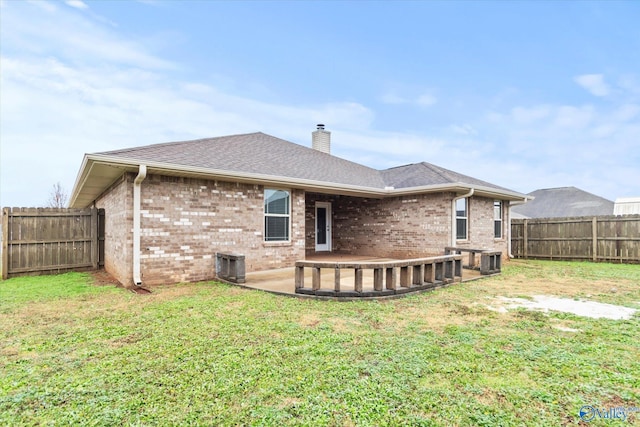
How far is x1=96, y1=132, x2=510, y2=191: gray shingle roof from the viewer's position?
7.60 meters

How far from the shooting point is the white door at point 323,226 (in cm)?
1352

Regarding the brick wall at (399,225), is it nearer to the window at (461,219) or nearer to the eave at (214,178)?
the window at (461,219)

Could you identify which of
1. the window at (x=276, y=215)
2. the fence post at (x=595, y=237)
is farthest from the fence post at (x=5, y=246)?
the fence post at (x=595, y=237)

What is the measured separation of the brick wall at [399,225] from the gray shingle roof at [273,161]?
2.74 feet

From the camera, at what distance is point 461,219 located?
11.3m

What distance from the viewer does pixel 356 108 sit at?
17.5 meters

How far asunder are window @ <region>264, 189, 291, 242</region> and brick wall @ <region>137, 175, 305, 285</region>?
0.65 feet

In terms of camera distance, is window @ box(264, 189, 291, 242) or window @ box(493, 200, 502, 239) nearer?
window @ box(264, 189, 291, 242)

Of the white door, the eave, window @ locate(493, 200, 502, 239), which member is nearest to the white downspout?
the eave

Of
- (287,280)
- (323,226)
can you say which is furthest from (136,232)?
(323,226)

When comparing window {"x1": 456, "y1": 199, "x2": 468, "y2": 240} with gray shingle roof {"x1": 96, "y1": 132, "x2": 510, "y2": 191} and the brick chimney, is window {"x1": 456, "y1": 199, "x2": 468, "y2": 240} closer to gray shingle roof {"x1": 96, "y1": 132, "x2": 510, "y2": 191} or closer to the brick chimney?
gray shingle roof {"x1": 96, "y1": 132, "x2": 510, "y2": 191}

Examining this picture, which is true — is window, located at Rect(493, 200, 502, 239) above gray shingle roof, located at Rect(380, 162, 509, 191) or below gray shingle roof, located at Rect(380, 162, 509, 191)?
below

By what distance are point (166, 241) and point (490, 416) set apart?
6.92m

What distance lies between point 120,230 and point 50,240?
3.83 metres
